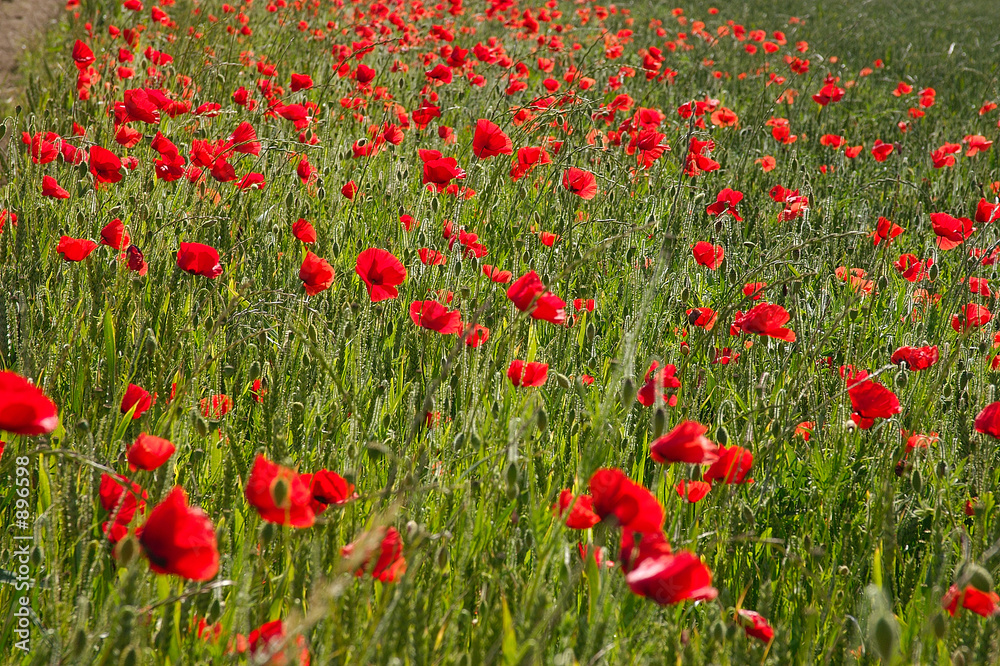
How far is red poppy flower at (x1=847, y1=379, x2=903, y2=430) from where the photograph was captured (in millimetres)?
1669

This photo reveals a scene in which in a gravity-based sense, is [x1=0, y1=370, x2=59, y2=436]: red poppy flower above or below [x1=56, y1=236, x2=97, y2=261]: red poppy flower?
above

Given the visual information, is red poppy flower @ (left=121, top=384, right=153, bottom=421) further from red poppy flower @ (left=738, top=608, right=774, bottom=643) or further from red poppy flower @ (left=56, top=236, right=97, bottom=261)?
red poppy flower @ (left=738, top=608, right=774, bottom=643)

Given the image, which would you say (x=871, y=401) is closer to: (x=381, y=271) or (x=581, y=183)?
(x=381, y=271)

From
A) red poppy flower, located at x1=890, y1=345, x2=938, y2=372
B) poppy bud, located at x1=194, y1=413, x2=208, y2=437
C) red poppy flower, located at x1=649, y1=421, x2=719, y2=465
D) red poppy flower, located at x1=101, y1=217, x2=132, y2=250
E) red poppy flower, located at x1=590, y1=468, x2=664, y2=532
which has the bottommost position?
poppy bud, located at x1=194, y1=413, x2=208, y2=437

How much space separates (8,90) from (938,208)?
6.06 meters

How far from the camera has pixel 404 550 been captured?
119 centimetres

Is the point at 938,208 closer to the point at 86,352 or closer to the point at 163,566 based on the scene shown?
the point at 86,352

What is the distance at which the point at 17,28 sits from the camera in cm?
759

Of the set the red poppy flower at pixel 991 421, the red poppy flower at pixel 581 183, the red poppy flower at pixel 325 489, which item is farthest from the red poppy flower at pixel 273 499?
the red poppy flower at pixel 581 183

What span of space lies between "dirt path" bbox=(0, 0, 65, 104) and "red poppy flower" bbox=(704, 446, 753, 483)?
5.33 m

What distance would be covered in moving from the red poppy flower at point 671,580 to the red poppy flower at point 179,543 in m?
0.48

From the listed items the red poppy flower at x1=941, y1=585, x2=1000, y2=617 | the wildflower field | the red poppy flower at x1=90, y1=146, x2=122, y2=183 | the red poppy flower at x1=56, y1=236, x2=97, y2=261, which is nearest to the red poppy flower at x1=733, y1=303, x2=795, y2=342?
the wildflower field

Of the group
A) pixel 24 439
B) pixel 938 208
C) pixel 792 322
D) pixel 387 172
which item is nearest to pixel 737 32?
pixel 938 208

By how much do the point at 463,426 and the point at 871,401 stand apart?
852mm
